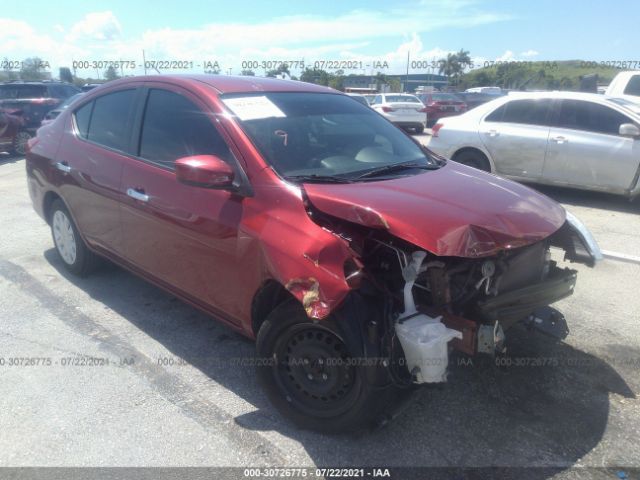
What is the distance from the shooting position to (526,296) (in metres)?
2.84

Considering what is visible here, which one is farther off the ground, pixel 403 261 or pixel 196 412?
pixel 403 261

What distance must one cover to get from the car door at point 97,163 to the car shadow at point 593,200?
6.25m

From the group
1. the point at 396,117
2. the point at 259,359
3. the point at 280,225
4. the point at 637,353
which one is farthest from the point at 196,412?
the point at 396,117

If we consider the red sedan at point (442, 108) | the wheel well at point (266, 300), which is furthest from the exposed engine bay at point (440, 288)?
the red sedan at point (442, 108)

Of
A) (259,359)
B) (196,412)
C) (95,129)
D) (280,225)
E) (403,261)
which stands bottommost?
(196,412)

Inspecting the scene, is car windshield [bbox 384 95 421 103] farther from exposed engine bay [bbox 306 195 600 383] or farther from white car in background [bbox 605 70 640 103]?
exposed engine bay [bbox 306 195 600 383]

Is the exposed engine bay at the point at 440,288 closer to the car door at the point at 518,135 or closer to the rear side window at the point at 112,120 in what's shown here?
the rear side window at the point at 112,120

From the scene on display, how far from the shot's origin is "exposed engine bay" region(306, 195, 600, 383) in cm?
253

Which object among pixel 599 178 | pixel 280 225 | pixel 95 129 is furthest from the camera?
pixel 599 178

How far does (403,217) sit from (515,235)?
58cm

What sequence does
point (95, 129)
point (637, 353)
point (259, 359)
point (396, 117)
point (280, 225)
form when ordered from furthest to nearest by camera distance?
point (396, 117) < point (95, 129) < point (637, 353) < point (259, 359) < point (280, 225)

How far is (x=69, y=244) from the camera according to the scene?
4.82 metres

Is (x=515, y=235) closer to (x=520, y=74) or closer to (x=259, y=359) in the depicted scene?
(x=259, y=359)

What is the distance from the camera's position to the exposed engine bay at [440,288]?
253 centimetres
